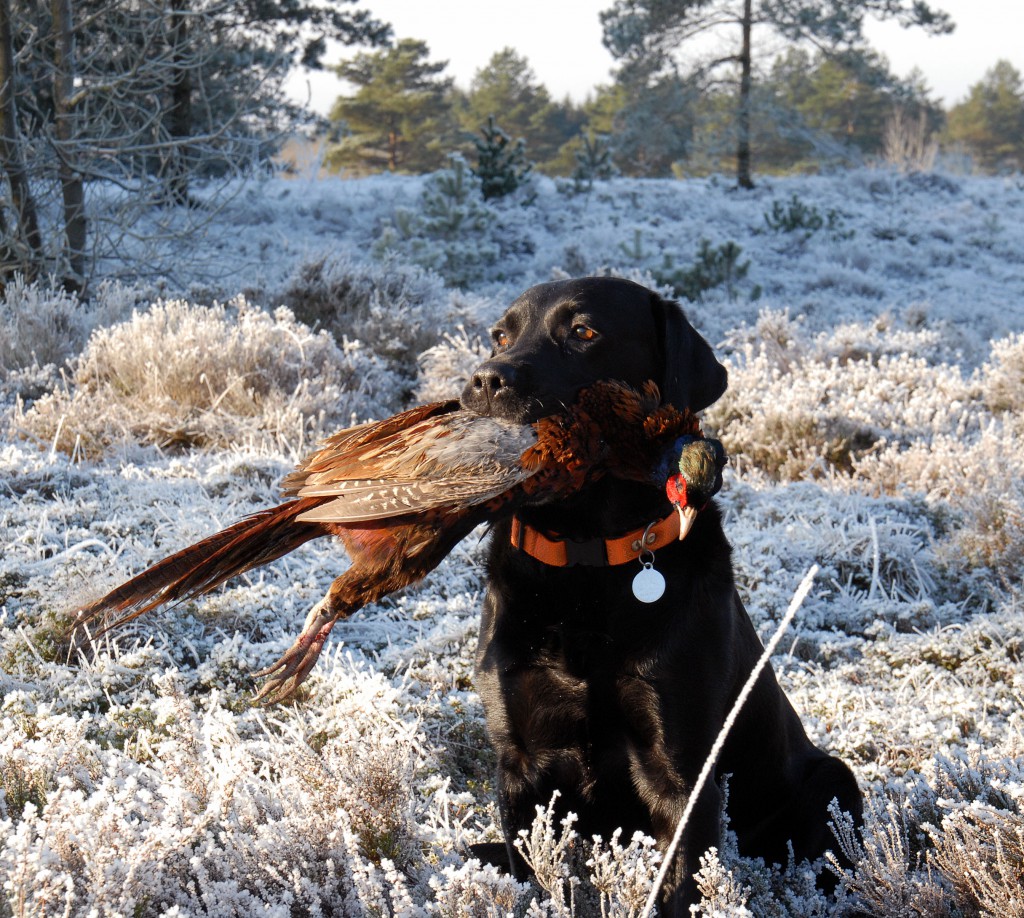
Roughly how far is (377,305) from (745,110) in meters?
16.0

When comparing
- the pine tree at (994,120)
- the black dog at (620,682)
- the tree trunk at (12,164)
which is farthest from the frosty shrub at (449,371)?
the pine tree at (994,120)

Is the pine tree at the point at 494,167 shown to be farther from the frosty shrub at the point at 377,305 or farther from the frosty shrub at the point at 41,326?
the frosty shrub at the point at 41,326

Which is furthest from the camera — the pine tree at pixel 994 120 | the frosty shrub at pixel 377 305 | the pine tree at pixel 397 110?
the pine tree at pixel 994 120

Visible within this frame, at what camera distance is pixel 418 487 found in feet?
6.25

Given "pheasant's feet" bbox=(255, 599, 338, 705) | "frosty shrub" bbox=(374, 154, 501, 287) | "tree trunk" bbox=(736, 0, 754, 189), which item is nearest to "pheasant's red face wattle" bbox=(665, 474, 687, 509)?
"pheasant's feet" bbox=(255, 599, 338, 705)

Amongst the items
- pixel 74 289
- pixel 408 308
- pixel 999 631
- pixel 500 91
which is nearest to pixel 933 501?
pixel 999 631

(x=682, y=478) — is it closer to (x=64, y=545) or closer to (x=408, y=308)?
(x=64, y=545)

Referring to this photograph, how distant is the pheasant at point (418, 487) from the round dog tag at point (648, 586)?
187mm

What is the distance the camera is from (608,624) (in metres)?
2.12

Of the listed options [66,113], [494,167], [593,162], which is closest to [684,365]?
[66,113]

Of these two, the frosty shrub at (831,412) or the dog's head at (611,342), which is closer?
the dog's head at (611,342)

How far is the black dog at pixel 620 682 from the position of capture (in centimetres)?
208

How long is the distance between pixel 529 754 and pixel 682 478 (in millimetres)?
722

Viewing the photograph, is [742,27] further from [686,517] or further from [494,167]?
[686,517]
